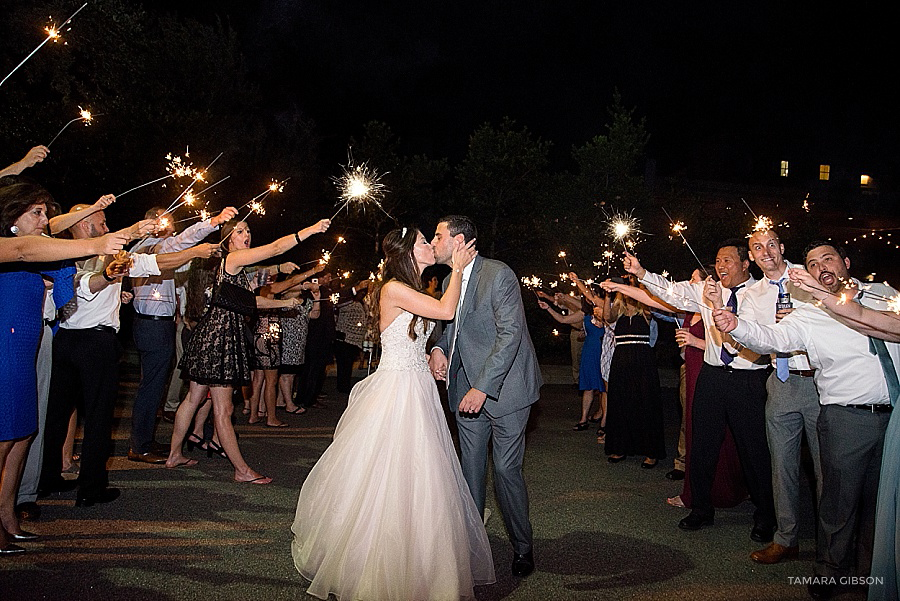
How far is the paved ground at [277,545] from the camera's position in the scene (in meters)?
4.28

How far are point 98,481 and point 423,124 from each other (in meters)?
26.5

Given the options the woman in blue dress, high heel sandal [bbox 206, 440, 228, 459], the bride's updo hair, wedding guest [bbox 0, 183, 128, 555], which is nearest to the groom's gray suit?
the bride's updo hair

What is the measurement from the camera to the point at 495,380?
4.45 metres

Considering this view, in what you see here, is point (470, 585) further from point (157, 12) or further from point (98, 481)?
point (157, 12)

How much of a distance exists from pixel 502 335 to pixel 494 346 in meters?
0.09

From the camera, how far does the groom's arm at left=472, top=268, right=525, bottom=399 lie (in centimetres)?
445

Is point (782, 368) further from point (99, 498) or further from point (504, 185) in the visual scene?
point (504, 185)

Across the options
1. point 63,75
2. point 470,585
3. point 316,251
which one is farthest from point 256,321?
point 316,251

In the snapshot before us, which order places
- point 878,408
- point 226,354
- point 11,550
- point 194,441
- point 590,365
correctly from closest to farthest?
point 878,408
point 11,550
point 226,354
point 194,441
point 590,365

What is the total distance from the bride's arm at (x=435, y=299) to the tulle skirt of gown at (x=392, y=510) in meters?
0.47

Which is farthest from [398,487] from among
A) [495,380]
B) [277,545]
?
[277,545]

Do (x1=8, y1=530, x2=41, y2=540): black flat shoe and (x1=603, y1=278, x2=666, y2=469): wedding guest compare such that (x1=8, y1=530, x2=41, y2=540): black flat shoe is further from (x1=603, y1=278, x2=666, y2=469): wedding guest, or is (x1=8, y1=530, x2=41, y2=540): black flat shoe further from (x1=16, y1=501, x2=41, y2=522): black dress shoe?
(x1=603, y1=278, x2=666, y2=469): wedding guest

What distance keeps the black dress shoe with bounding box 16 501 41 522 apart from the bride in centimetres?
227

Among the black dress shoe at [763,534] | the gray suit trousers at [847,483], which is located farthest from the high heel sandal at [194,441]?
the gray suit trousers at [847,483]
